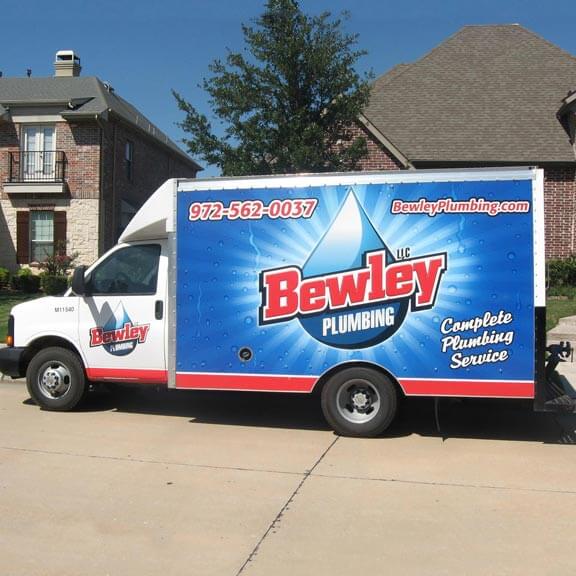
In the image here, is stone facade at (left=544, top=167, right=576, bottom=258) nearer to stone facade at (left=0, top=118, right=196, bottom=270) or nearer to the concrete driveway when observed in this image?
the concrete driveway

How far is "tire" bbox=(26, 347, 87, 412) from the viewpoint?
7.52 meters

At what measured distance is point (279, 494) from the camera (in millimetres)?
5078

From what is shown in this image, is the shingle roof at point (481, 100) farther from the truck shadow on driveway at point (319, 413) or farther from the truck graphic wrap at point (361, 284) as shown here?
the truck graphic wrap at point (361, 284)

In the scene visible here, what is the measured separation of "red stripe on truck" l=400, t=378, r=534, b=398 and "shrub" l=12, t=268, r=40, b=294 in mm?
19853

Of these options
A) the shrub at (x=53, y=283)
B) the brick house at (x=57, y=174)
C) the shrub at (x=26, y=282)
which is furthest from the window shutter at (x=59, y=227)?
the shrub at (x=53, y=283)

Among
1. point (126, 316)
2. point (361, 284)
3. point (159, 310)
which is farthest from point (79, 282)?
point (361, 284)

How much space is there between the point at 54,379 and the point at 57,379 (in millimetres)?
33

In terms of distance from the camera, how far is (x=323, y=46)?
13617 mm

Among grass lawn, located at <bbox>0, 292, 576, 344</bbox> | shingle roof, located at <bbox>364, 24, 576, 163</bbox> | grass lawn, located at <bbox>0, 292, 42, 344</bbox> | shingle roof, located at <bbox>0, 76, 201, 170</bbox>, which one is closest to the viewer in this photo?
grass lawn, located at <bbox>0, 292, 576, 344</bbox>

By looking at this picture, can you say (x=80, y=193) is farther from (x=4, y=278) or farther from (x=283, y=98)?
(x=283, y=98)

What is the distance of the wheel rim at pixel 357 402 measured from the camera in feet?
21.6

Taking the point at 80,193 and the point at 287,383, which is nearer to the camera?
the point at 287,383

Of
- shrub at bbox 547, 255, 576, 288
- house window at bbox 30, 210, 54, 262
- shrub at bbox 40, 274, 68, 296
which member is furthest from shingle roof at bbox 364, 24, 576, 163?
house window at bbox 30, 210, 54, 262

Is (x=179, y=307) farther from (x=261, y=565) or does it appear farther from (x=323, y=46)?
(x=323, y=46)
